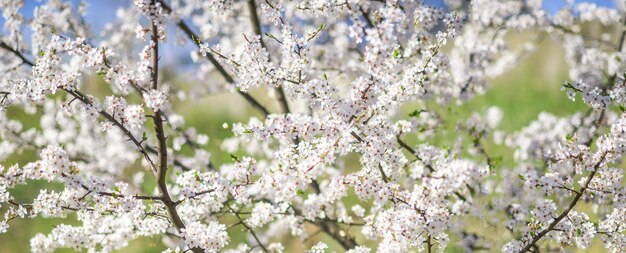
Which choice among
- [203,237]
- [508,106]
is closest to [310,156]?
[203,237]

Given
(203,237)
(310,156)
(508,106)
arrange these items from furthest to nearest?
1. (508,106)
2. (203,237)
3. (310,156)

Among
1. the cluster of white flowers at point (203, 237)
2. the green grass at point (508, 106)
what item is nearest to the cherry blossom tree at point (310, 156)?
the cluster of white flowers at point (203, 237)

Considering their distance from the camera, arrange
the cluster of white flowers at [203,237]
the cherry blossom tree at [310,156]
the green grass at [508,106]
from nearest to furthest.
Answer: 1. the cherry blossom tree at [310,156]
2. the cluster of white flowers at [203,237]
3. the green grass at [508,106]

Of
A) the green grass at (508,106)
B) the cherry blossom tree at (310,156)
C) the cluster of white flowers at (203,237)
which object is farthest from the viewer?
the green grass at (508,106)

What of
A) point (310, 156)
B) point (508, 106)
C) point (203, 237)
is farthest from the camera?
point (508, 106)

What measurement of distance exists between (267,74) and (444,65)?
1.83 metres

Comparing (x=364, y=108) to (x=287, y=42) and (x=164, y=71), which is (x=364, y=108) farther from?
(x=164, y=71)

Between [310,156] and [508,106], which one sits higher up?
[508,106]

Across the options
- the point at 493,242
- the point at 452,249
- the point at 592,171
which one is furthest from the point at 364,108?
the point at 452,249

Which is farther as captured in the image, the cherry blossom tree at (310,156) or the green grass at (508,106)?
the green grass at (508,106)

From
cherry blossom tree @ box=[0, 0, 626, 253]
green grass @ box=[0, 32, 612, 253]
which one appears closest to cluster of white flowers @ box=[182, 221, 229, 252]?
cherry blossom tree @ box=[0, 0, 626, 253]

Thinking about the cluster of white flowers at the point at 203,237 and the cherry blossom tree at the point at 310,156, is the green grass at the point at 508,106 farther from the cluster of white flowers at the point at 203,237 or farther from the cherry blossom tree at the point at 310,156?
the cluster of white flowers at the point at 203,237

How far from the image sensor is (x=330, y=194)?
345 cm

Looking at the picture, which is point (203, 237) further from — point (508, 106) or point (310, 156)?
point (508, 106)
